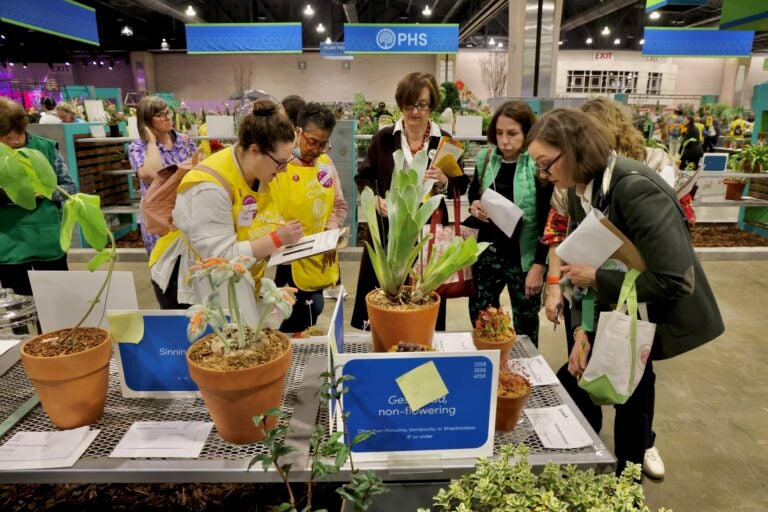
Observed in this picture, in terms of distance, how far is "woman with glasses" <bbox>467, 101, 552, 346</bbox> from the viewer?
7.22 ft

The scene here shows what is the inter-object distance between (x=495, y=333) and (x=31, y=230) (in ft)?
7.68

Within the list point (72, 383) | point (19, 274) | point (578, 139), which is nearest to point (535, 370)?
point (578, 139)

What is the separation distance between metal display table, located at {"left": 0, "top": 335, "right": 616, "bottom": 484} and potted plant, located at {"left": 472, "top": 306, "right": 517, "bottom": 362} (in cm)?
14

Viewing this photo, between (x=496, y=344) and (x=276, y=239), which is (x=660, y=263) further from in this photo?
(x=276, y=239)

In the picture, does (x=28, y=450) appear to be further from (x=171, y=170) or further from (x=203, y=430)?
(x=171, y=170)

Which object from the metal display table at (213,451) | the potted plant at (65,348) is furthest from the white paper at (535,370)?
the potted plant at (65,348)

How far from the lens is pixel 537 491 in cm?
88

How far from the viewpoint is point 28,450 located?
3.53ft

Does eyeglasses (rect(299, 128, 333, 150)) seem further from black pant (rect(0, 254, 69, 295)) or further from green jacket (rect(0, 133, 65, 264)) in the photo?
black pant (rect(0, 254, 69, 295))

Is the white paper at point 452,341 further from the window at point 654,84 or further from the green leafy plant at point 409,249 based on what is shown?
the window at point 654,84

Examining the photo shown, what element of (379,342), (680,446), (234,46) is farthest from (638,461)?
(234,46)

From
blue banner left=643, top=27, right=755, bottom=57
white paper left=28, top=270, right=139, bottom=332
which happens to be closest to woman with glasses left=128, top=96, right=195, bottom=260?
white paper left=28, top=270, right=139, bottom=332

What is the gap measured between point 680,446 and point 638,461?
2.70 ft

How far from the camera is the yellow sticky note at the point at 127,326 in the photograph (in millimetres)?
1206
